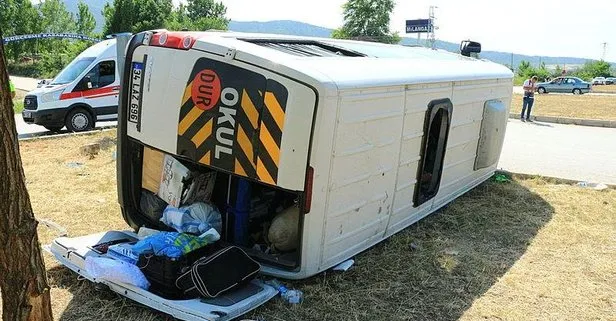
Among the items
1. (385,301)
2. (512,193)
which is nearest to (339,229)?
(385,301)

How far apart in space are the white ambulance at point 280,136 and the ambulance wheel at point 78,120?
9.33m

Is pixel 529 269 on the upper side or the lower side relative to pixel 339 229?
lower

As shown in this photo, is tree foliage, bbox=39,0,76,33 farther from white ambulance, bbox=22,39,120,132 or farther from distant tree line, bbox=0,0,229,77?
white ambulance, bbox=22,39,120,132

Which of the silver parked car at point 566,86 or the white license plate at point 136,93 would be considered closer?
the white license plate at point 136,93

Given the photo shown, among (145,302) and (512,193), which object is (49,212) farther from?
(512,193)

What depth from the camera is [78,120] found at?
13.2m

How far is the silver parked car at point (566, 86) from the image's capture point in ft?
117

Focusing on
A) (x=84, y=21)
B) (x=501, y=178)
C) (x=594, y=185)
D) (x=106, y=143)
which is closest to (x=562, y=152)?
(x=594, y=185)

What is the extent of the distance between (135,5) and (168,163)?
47.1m

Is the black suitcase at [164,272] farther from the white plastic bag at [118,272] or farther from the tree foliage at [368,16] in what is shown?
the tree foliage at [368,16]

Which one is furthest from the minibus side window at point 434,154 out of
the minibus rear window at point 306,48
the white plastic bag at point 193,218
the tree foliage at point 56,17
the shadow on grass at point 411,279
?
the tree foliage at point 56,17

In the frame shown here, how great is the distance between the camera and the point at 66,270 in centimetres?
427

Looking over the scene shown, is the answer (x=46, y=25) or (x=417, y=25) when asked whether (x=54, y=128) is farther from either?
(x=417, y=25)

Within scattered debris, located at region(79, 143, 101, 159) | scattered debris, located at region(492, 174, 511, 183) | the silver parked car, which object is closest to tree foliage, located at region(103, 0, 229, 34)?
the silver parked car
